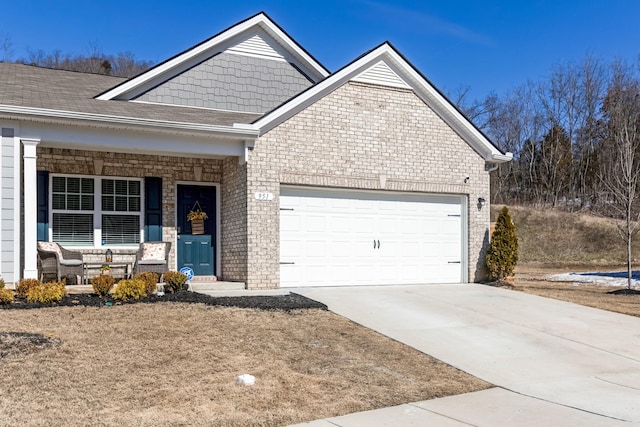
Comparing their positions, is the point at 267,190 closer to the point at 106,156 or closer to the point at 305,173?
the point at 305,173

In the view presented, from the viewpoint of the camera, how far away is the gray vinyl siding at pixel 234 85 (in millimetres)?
14812

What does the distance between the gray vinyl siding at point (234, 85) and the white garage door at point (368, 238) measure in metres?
3.70

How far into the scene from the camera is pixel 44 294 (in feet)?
30.2

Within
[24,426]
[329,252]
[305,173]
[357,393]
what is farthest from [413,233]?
[24,426]

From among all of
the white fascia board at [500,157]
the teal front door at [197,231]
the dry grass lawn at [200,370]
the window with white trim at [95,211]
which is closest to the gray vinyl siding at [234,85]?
the teal front door at [197,231]

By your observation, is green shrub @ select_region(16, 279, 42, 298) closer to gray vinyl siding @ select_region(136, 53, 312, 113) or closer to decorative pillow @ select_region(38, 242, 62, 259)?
decorative pillow @ select_region(38, 242, 62, 259)

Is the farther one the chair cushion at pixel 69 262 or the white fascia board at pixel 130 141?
the chair cushion at pixel 69 262

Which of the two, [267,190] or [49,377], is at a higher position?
[267,190]

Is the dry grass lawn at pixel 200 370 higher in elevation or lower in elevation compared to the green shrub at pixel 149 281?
lower

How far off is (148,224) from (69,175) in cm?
194

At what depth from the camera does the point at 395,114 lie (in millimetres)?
13992

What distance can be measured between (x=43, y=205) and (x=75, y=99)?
233 cm

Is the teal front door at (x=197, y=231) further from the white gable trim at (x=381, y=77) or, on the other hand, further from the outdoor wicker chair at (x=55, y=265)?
the white gable trim at (x=381, y=77)

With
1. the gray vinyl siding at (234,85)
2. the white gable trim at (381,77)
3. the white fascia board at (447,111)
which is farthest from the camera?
the gray vinyl siding at (234,85)
